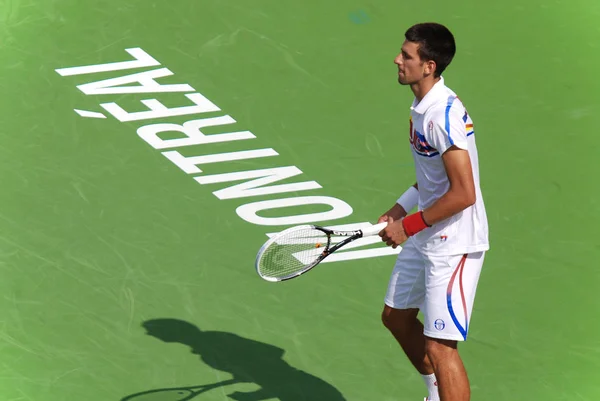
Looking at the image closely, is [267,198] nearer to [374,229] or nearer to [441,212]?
[374,229]

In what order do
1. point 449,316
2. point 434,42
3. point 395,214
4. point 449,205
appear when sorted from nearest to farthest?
point 449,205 → point 434,42 → point 449,316 → point 395,214

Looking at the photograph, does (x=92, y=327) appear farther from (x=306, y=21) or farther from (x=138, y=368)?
(x=306, y=21)

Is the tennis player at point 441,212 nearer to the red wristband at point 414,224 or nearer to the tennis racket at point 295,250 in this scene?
the red wristband at point 414,224

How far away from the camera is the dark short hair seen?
885 cm

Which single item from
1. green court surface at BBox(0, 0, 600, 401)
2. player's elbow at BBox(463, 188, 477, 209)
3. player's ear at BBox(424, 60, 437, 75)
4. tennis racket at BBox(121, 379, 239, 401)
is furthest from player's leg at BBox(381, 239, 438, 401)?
tennis racket at BBox(121, 379, 239, 401)

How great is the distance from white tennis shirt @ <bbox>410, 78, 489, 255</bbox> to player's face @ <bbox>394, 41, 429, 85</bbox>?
0.13 m

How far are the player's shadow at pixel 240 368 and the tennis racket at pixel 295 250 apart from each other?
40.3 inches

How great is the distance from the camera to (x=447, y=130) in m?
8.64

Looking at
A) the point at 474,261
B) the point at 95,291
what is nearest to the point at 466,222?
the point at 474,261

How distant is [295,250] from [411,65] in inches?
55.0

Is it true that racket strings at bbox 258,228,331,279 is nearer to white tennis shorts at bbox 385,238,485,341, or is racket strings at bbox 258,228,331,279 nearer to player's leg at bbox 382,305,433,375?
player's leg at bbox 382,305,433,375

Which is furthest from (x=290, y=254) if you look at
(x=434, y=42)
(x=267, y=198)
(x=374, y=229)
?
(x=267, y=198)

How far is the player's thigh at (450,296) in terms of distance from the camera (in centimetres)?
896

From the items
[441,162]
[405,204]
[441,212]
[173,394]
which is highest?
[441,162]
